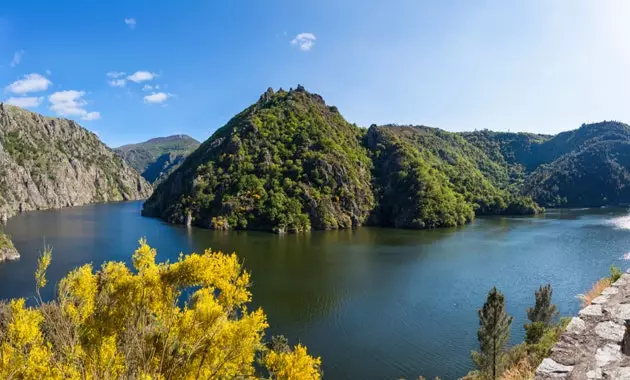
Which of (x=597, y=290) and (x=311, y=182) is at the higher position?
(x=311, y=182)

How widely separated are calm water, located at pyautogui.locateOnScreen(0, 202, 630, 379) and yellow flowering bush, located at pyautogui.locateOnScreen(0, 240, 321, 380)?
17.7 m

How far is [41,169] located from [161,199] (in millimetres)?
68560

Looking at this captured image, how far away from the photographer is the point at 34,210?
125 meters

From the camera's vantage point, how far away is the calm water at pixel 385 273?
87.3ft

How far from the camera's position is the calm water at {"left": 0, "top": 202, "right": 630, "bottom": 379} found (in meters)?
26.6

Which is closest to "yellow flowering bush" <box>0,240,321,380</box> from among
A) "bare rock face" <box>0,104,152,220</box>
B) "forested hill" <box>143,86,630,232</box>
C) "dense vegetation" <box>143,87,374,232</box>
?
"forested hill" <box>143,86,630,232</box>

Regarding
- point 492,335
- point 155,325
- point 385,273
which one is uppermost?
point 155,325

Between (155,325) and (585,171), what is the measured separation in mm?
170915

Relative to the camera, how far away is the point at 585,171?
474 feet

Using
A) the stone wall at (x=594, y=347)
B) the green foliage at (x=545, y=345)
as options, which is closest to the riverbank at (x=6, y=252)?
the green foliage at (x=545, y=345)

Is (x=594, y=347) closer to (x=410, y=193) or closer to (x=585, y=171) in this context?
(x=410, y=193)

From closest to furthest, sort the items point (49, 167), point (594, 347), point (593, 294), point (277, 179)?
1. point (594, 347)
2. point (593, 294)
3. point (277, 179)
4. point (49, 167)

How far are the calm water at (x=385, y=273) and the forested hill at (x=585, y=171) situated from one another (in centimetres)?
5688

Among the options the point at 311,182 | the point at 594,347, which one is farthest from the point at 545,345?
the point at 311,182
